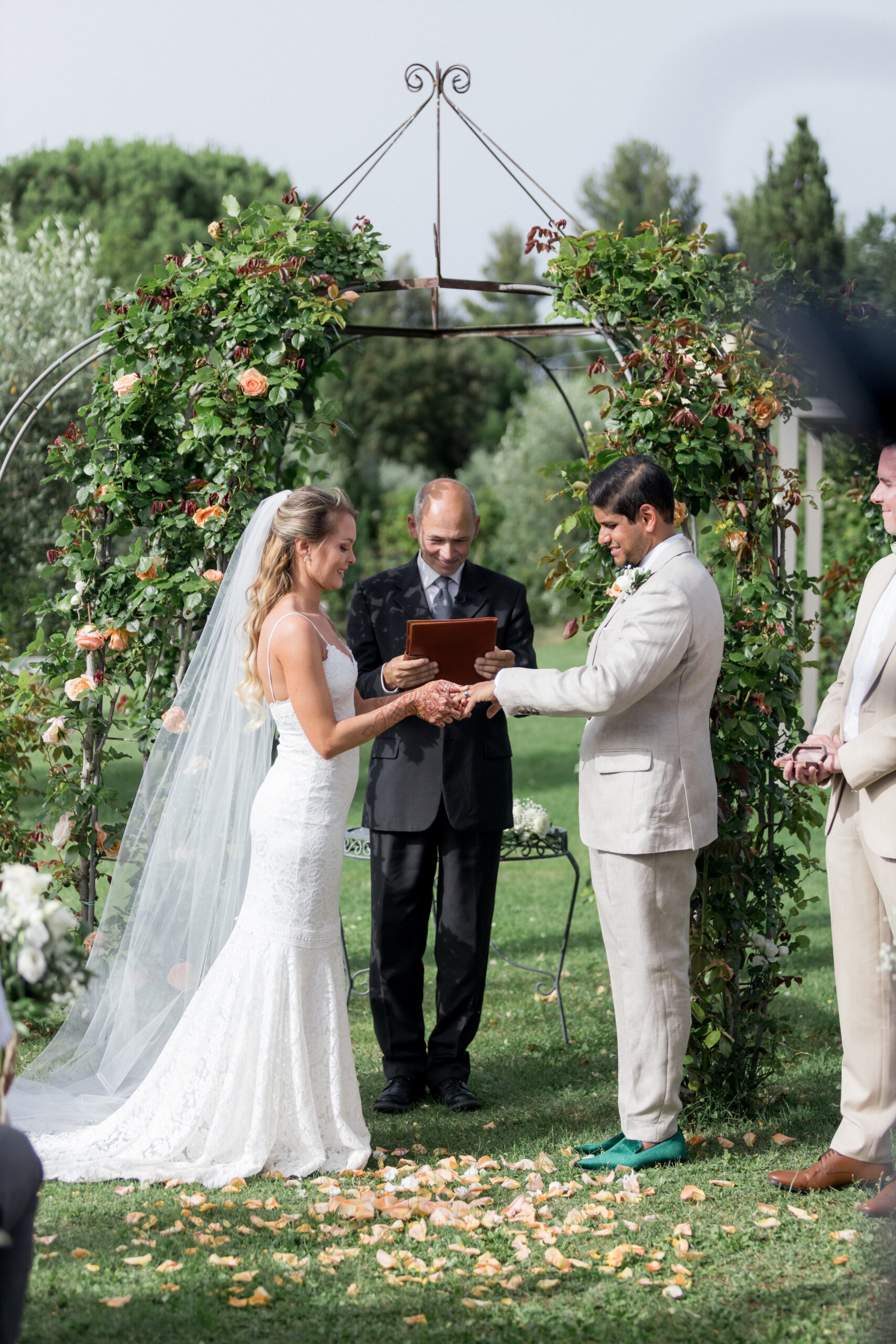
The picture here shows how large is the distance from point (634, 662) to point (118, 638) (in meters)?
2.18

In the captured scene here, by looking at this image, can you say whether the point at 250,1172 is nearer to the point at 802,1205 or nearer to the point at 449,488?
the point at 802,1205

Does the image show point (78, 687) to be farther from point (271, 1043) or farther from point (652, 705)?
point (652, 705)

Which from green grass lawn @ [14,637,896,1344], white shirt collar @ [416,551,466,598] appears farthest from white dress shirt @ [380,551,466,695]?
green grass lawn @ [14,637,896,1344]

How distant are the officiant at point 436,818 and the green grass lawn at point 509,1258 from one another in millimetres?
249

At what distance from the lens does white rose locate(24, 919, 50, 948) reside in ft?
7.13

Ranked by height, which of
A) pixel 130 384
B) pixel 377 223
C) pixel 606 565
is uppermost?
pixel 377 223

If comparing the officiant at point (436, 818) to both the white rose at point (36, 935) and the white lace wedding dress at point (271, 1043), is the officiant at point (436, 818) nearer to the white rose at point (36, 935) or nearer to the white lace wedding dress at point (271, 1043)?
the white lace wedding dress at point (271, 1043)

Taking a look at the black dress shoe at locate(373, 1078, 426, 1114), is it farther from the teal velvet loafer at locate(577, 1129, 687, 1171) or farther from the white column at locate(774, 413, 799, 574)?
the white column at locate(774, 413, 799, 574)

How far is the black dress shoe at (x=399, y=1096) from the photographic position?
4234 mm

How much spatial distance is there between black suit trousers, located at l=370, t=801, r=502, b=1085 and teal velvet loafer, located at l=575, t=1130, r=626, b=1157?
2.23ft

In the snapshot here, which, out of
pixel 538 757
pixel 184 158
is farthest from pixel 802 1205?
pixel 184 158

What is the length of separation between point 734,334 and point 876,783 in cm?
168

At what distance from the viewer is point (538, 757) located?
14.7 meters

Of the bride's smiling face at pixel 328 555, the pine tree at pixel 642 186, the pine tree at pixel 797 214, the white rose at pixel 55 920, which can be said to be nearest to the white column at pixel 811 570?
the bride's smiling face at pixel 328 555
